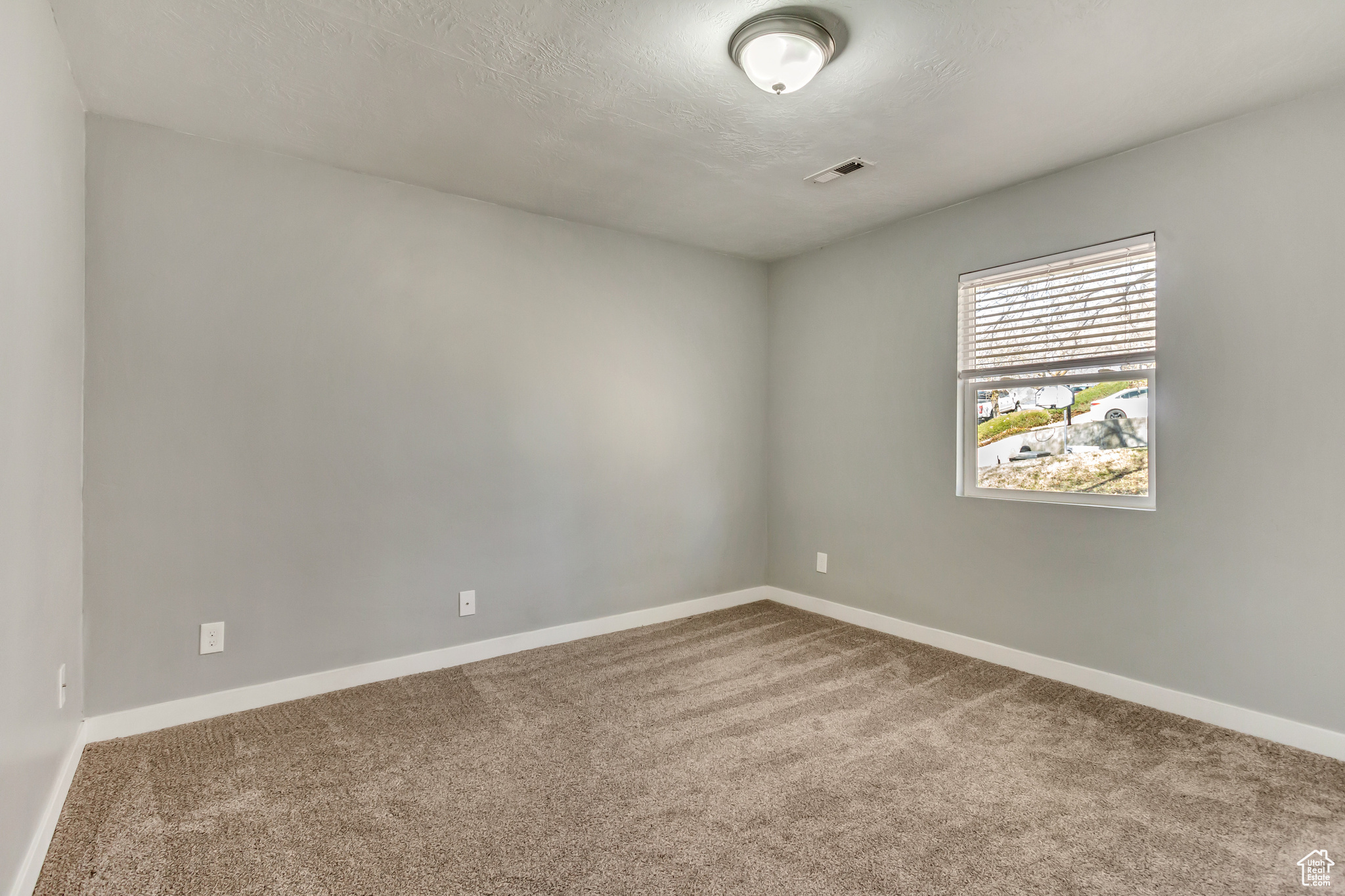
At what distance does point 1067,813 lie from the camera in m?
1.99

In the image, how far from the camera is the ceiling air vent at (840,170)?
2.90 meters

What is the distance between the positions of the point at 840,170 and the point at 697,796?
2.70 metres

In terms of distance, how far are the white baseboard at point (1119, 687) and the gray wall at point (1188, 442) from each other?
0.04 m

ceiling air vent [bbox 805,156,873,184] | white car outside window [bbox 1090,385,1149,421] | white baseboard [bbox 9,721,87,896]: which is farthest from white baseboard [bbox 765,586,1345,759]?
white baseboard [bbox 9,721,87,896]

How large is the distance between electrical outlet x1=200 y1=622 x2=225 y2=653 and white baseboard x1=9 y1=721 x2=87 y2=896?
0.43 meters

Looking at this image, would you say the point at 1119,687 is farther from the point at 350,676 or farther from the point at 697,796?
the point at 350,676

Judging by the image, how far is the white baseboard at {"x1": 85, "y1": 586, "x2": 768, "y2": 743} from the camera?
98.0 inches

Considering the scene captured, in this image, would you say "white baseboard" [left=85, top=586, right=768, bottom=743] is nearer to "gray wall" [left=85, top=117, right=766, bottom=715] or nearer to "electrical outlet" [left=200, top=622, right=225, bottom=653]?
"gray wall" [left=85, top=117, right=766, bottom=715]

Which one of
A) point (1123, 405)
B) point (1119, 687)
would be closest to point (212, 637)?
point (1119, 687)

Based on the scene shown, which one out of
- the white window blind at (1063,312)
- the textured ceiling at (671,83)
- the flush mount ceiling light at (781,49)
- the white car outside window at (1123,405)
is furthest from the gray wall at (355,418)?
the white car outside window at (1123,405)

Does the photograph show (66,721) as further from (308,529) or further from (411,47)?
(411,47)

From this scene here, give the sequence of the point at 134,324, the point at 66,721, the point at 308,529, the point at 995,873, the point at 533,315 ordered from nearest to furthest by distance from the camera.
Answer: the point at 995,873, the point at 66,721, the point at 134,324, the point at 308,529, the point at 533,315

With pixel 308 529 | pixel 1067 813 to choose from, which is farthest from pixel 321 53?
pixel 1067 813

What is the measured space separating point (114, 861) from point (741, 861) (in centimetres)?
171
